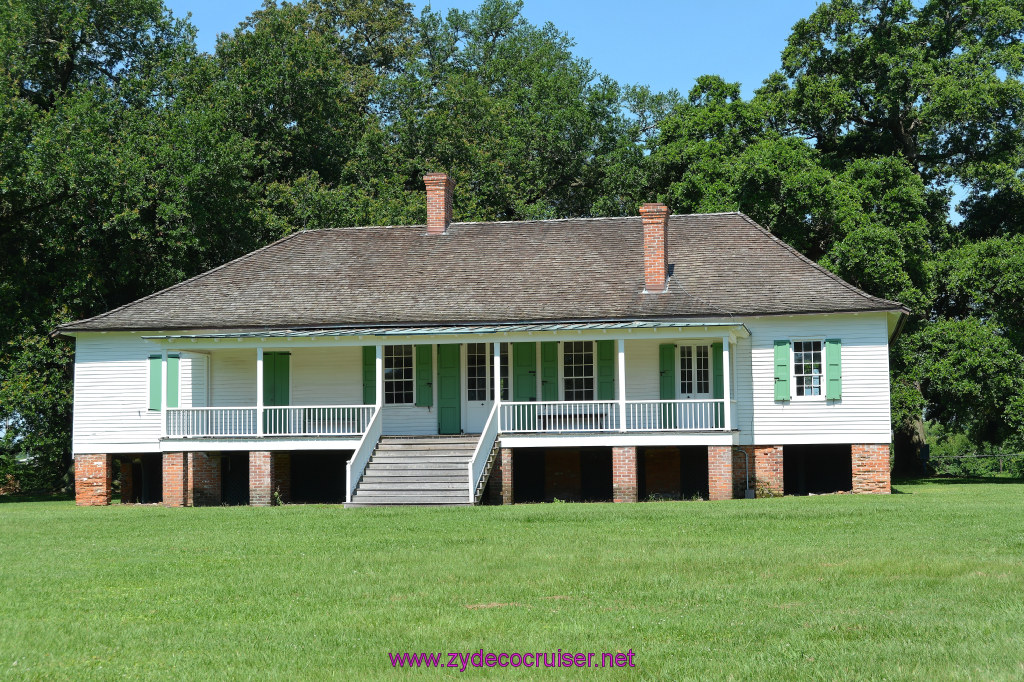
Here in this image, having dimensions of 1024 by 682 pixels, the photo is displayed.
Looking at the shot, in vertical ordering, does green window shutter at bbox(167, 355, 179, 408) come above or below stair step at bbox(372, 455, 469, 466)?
above

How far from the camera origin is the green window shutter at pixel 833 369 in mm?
25531

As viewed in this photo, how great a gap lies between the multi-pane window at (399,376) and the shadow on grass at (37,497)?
32.2 feet

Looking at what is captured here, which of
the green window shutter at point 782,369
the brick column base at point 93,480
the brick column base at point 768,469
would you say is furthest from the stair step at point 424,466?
the brick column base at point 93,480

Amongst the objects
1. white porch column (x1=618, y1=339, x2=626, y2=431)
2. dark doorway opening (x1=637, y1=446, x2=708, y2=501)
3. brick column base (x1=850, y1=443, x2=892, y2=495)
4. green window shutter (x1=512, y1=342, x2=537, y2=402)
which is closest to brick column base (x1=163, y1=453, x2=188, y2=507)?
green window shutter (x1=512, y1=342, x2=537, y2=402)

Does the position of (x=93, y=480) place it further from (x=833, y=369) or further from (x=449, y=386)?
(x=833, y=369)

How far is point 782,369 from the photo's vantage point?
25812 mm

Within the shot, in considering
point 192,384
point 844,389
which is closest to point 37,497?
point 192,384

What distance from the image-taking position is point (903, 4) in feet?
110

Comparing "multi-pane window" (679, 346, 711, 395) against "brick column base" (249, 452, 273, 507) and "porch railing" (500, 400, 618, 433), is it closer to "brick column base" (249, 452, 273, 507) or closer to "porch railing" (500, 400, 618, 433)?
"porch railing" (500, 400, 618, 433)

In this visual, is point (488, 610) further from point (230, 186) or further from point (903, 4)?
point (903, 4)

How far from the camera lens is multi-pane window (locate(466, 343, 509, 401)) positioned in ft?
87.5

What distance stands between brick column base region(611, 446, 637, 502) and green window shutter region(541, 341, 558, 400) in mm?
2703

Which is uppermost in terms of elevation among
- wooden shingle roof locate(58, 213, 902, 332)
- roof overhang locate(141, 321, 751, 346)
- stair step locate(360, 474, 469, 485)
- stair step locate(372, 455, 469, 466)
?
wooden shingle roof locate(58, 213, 902, 332)

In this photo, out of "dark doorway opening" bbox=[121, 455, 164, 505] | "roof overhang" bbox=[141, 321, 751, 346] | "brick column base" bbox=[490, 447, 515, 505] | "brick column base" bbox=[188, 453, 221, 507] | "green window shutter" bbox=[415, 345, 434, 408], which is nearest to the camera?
"brick column base" bbox=[490, 447, 515, 505]
